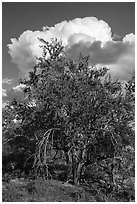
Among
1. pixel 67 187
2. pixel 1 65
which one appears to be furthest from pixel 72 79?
pixel 67 187

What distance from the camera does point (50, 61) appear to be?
14.6 metres

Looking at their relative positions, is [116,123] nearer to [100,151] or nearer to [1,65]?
[100,151]

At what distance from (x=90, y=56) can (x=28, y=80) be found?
125 inches

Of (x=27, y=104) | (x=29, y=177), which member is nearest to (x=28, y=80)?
(x=27, y=104)

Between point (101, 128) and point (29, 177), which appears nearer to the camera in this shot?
point (101, 128)

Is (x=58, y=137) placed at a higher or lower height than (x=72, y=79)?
lower

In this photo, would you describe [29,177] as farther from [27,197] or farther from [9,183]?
[27,197]

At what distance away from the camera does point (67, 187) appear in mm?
14062

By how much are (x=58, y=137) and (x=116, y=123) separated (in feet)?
9.10

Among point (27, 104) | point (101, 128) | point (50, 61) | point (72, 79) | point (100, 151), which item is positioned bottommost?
point (100, 151)

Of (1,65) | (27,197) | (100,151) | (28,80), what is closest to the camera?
(1,65)

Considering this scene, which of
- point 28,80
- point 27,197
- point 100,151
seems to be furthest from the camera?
point 28,80

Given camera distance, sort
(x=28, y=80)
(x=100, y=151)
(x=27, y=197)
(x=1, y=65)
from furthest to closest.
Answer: (x=28, y=80) → (x=100, y=151) → (x=27, y=197) → (x=1, y=65)

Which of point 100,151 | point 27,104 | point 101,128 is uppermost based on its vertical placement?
point 27,104
